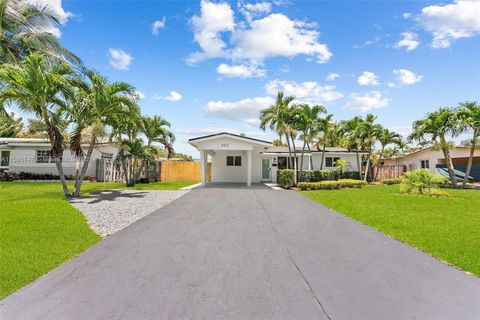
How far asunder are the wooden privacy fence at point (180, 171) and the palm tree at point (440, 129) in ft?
58.2

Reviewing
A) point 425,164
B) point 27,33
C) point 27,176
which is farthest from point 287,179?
point 27,176

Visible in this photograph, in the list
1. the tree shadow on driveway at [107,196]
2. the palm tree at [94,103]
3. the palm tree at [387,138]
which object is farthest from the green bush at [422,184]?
the palm tree at [94,103]

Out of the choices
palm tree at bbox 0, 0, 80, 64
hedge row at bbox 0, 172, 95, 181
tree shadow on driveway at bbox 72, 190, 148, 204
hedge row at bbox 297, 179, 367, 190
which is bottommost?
tree shadow on driveway at bbox 72, 190, 148, 204

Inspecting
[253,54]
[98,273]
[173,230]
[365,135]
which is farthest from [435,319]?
[365,135]

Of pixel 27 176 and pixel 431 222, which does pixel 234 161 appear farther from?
pixel 431 222

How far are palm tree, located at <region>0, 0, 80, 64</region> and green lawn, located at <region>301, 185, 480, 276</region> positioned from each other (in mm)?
17791

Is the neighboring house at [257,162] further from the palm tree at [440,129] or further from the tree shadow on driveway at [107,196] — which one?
the tree shadow on driveway at [107,196]

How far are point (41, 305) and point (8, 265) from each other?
70.5 inches

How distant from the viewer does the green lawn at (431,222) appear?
198 inches

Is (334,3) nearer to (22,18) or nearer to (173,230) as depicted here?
(173,230)

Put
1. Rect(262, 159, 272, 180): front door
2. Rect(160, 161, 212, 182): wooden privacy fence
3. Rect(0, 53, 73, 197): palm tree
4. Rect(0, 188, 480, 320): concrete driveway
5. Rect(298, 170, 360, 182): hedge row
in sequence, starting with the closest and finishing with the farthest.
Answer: Rect(0, 188, 480, 320): concrete driveway < Rect(0, 53, 73, 197): palm tree < Rect(298, 170, 360, 182): hedge row < Rect(262, 159, 272, 180): front door < Rect(160, 161, 212, 182): wooden privacy fence

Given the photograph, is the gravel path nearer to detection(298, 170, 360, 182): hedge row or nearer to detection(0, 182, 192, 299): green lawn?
detection(0, 182, 192, 299): green lawn

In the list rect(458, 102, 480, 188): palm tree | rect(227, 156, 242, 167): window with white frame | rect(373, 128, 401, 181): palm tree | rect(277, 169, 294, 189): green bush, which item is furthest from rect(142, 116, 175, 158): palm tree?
rect(458, 102, 480, 188): palm tree

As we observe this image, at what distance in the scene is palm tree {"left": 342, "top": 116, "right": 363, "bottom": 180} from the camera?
23.6 metres
